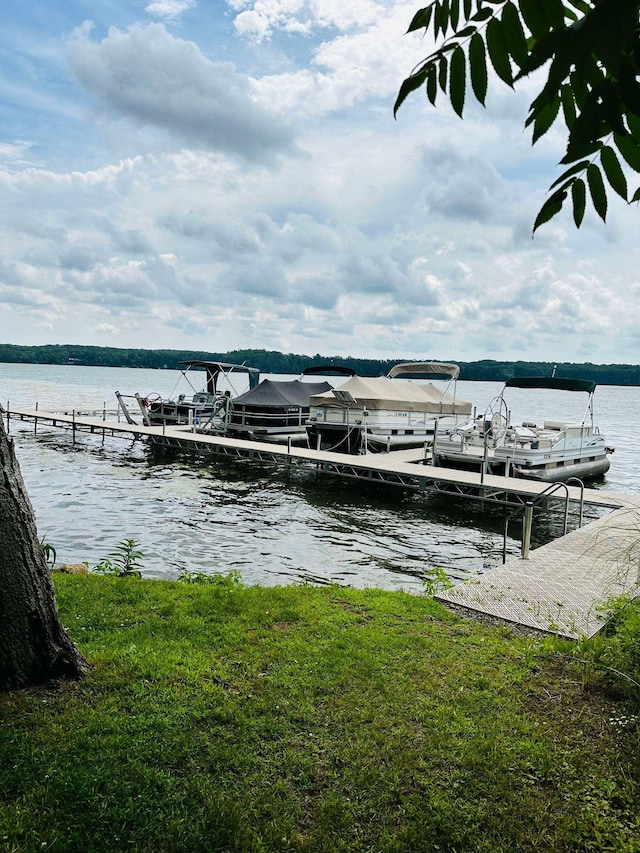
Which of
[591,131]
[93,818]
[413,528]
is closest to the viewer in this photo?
[591,131]

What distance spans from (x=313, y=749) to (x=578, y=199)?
3139mm

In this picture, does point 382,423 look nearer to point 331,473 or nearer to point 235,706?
point 331,473

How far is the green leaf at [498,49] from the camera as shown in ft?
3.93

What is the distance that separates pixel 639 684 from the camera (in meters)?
3.82

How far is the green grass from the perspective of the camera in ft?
8.74

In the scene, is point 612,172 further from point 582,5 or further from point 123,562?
point 123,562

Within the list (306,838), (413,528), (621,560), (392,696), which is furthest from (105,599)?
(413,528)

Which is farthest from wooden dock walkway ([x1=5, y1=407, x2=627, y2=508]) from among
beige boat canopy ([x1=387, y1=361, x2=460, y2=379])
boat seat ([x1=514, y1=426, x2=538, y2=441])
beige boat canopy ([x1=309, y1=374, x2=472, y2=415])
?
beige boat canopy ([x1=387, y1=361, x2=460, y2=379])

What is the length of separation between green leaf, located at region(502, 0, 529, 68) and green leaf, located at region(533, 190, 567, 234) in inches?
12.4

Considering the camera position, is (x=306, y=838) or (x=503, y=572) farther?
(x=503, y=572)

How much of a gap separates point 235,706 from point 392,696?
1.03m

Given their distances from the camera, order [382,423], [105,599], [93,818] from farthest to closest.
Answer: [382,423] < [105,599] < [93,818]

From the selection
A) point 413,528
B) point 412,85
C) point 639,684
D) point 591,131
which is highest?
point 412,85

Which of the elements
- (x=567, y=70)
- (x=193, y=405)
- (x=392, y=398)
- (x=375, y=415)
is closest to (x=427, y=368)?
(x=392, y=398)
